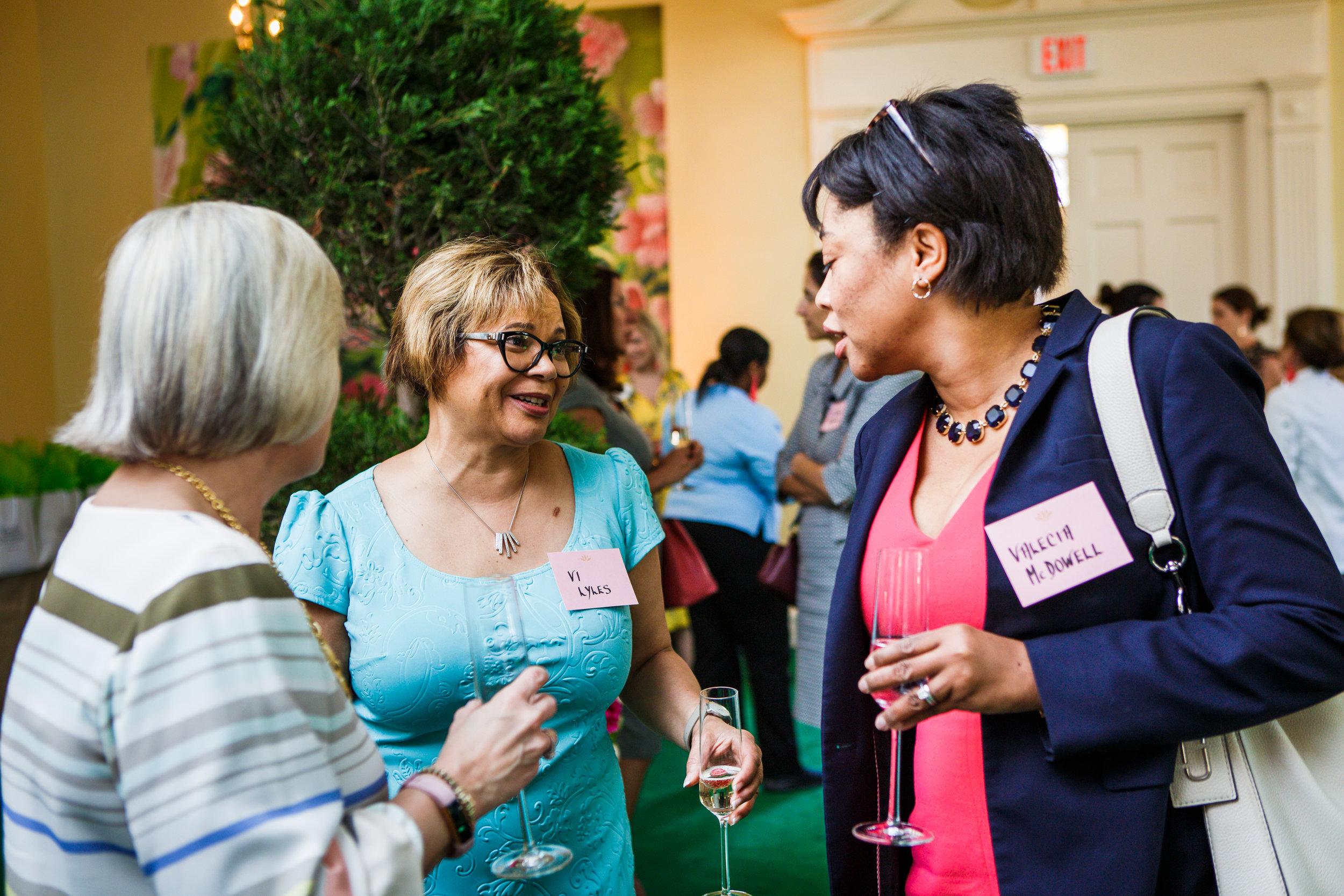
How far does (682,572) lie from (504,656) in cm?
240

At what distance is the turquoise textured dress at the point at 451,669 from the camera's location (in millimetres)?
1475

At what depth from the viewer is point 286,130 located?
2.38m

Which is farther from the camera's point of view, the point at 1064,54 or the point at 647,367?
the point at 647,367

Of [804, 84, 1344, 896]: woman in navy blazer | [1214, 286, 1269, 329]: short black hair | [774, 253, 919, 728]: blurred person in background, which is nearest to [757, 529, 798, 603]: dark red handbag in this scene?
[774, 253, 919, 728]: blurred person in background

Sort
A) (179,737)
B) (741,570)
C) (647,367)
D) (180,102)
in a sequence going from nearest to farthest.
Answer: (179,737) < (741,570) < (647,367) < (180,102)

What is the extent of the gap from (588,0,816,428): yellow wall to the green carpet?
3.10 metres

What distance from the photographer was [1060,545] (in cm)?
118

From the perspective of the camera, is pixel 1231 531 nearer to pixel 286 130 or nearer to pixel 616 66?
pixel 286 130

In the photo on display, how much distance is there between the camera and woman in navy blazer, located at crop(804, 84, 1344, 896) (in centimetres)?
110

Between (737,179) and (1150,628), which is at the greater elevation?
(737,179)

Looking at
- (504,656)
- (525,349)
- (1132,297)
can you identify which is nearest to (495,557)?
(525,349)

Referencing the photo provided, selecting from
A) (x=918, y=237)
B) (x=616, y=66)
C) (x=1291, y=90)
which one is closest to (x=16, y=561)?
(x=918, y=237)

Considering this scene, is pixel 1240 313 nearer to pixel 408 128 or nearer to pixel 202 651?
pixel 408 128

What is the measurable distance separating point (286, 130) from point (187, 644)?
1.82 metres
